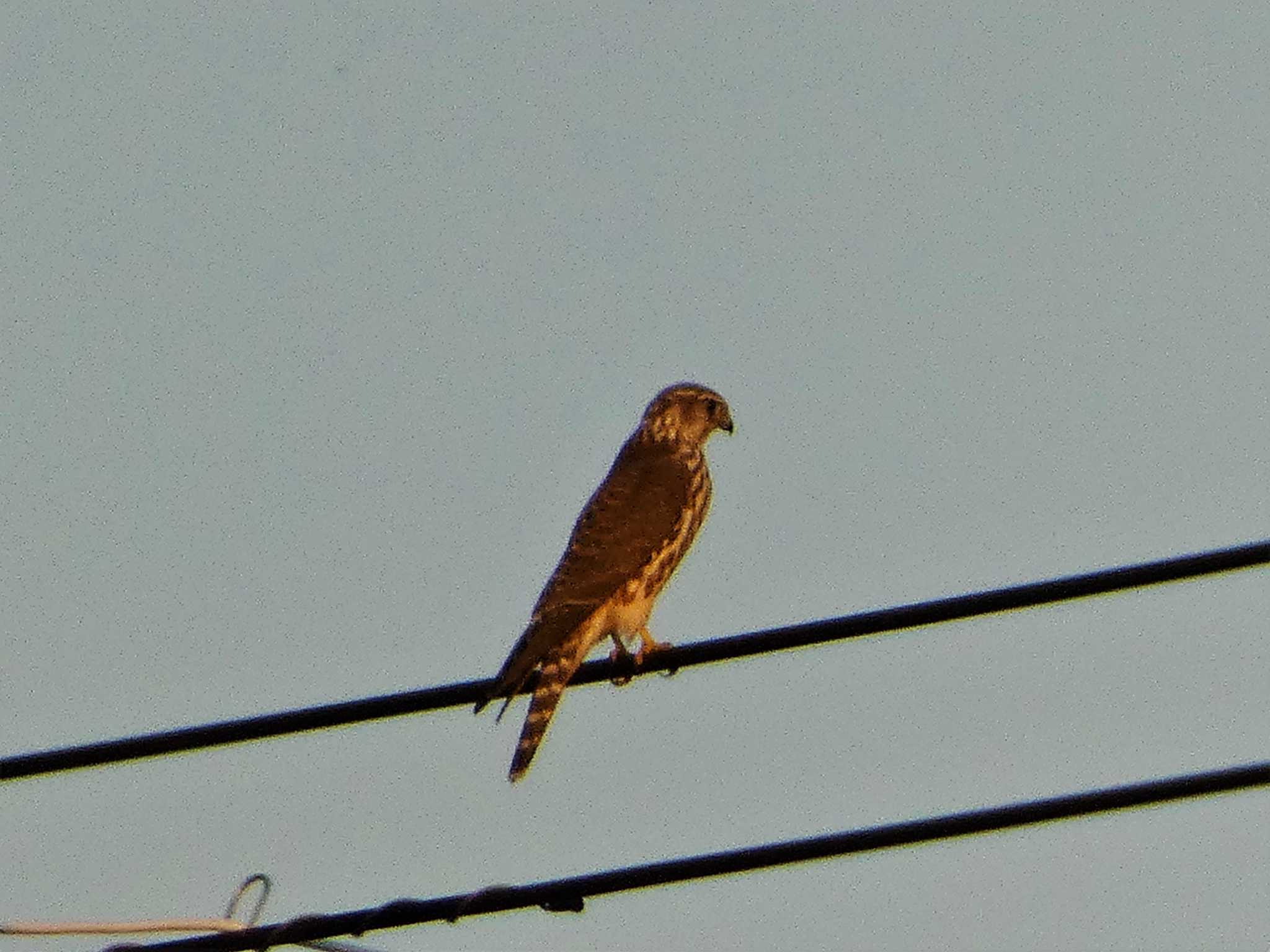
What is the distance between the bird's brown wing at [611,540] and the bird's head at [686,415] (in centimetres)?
21

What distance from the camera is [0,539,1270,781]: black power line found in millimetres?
5754

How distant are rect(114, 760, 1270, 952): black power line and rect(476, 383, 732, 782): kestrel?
1.45 metres

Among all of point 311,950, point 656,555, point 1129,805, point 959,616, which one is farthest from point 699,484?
point 1129,805

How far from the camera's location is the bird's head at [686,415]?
11375 millimetres

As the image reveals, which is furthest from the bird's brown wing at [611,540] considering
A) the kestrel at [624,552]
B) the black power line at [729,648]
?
the black power line at [729,648]

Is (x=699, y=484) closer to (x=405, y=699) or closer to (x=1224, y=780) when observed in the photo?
(x=405, y=699)

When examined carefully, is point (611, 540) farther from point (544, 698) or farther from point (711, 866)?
point (711, 866)

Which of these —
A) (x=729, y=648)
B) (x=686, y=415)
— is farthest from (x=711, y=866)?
(x=686, y=415)

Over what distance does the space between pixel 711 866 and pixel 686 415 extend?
584cm

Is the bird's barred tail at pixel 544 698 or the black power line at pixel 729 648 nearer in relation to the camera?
the black power line at pixel 729 648

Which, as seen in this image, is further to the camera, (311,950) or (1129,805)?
(311,950)

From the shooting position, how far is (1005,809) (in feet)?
17.9

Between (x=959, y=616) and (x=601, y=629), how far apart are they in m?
3.60

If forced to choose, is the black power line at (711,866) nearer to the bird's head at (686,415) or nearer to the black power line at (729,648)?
the black power line at (729,648)
